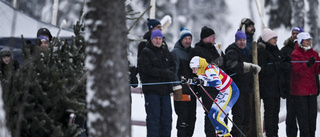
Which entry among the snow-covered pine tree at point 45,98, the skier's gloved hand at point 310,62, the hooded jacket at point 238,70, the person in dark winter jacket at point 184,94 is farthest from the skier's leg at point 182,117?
the snow-covered pine tree at point 45,98

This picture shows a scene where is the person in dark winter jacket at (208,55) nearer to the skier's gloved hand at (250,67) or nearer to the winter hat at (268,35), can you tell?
the skier's gloved hand at (250,67)

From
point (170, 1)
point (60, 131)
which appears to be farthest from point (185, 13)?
point (60, 131)

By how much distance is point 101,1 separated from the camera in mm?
3502

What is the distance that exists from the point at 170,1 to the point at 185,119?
85.0 ft

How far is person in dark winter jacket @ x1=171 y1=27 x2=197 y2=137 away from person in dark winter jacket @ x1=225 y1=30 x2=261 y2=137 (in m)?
0.63

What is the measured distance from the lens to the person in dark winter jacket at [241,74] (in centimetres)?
741

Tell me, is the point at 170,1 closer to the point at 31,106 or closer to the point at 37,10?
the point at 37,10

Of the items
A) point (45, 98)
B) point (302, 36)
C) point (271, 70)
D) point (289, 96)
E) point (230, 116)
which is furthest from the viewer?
point (230, 116)

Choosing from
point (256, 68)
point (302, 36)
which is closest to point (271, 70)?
point (256, 68)

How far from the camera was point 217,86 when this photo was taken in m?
6.81

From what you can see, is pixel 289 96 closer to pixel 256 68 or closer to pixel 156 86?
pixel 256 68

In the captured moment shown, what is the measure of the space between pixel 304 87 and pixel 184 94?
7.07 ft

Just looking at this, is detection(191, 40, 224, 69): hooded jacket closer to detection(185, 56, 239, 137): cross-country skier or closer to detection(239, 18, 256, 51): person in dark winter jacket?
detection(185, 56, 239, 137): cross-country skier

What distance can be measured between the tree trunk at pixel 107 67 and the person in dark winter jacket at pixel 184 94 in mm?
3605
